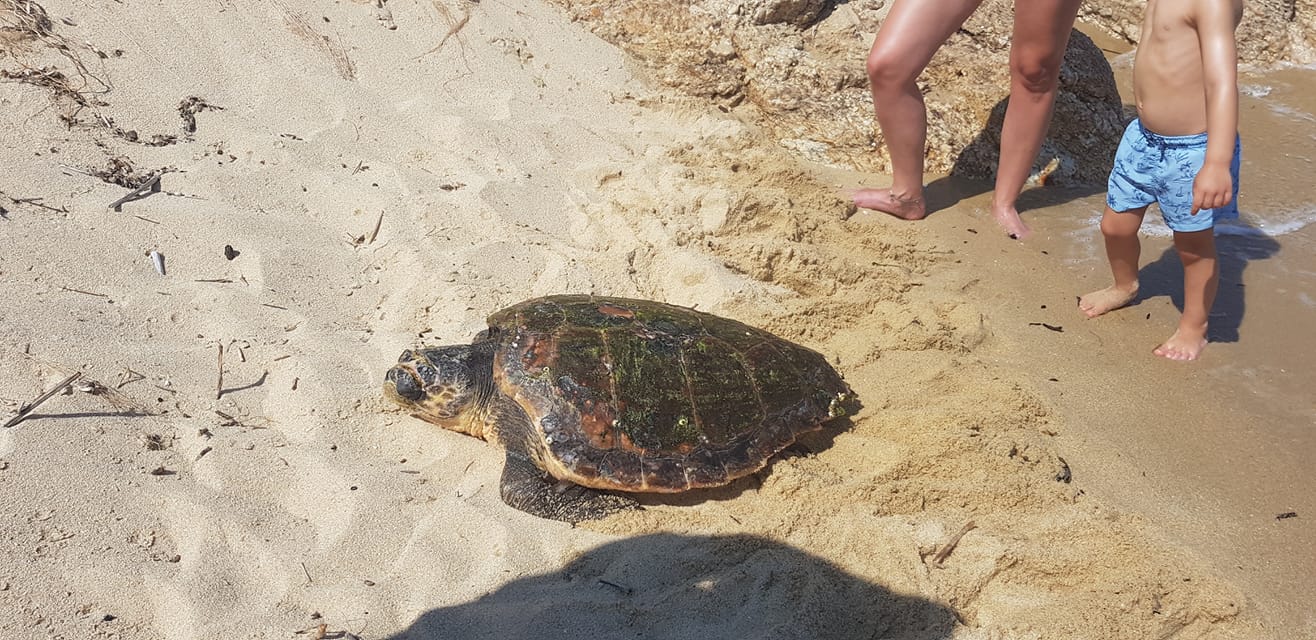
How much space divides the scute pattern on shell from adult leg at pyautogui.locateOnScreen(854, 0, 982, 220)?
153 centimetres

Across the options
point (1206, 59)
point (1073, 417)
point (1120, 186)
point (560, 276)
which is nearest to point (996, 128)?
point (1120, 186)

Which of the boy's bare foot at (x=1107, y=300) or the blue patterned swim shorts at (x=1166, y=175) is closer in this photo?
the blue patterned swim shorts at (x=1166, y=175)

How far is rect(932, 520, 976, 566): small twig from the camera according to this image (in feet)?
7.32

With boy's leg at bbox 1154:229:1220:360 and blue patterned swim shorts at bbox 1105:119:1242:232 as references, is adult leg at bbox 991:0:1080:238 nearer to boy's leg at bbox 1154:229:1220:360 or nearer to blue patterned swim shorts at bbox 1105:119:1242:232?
blue patterned swim shorts at bbox 1105:119:1242:232

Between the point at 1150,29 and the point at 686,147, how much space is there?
2032 mm

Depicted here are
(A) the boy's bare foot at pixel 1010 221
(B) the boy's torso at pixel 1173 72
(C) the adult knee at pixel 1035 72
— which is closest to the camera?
(B) the boy's torso at pixel 1173 72

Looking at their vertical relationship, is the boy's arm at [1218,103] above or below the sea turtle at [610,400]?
above

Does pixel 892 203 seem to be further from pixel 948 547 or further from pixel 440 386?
pixel 440 386

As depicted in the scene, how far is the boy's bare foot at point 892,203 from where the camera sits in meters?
3.94

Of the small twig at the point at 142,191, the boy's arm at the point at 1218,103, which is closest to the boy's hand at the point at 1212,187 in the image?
the boy's arm at the point at 1218,103

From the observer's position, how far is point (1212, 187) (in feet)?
8.77

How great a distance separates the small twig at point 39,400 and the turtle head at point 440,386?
2.62 ft

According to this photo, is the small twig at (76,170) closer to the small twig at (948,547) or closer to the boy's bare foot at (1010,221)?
the small twig at (948,547)

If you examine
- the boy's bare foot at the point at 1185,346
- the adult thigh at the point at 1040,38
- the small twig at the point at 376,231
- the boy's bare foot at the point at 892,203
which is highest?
the adult thigh at the point at 1040,38
